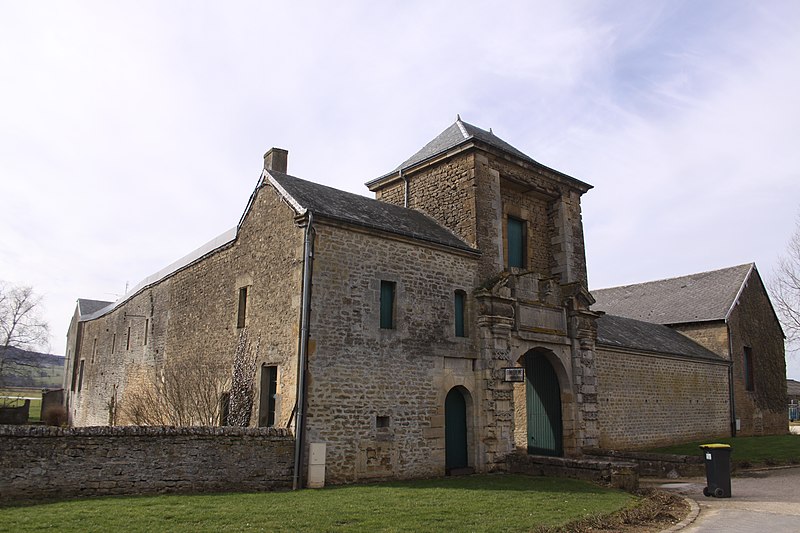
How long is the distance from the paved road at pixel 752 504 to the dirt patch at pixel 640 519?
0.34m

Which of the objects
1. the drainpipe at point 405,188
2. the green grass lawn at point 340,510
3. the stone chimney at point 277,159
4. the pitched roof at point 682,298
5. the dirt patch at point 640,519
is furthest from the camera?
the pitched roof at point 682,298

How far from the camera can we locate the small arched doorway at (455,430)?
1295 centimetres

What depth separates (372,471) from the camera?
11.3 meters

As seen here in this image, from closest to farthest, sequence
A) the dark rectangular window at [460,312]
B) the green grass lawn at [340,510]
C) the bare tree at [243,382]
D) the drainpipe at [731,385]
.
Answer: the green grass lawn at [340,510]
the bare tree at [243,382]
the dark rectangular window at [460,312]
the drainpipe at [731,385]

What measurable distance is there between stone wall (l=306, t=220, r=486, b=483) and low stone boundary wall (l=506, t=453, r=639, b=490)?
970mm

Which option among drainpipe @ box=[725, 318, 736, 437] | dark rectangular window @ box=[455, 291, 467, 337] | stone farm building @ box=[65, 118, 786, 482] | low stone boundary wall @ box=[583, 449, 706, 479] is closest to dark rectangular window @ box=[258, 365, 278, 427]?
stone farm building @ box=[65, 118, 786, 482]

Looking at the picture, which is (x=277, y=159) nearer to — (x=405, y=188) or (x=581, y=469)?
(x=405, y=188)

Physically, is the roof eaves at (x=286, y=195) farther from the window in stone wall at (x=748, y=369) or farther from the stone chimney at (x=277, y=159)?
the window in stone wall at (x=748, y=369)

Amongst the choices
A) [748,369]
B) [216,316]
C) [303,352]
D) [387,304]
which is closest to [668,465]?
[387,304]

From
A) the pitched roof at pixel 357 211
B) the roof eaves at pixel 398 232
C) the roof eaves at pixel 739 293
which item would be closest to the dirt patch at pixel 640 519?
the roof eaves at pixel 398 232

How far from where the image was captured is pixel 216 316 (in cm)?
1531

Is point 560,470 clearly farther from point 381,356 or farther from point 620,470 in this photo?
point 381,356

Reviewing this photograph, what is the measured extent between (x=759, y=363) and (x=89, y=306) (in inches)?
1457

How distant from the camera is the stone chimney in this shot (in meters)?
15.4
